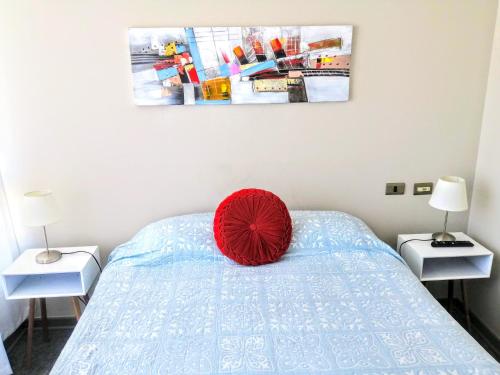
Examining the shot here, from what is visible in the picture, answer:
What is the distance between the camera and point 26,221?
6.93ft

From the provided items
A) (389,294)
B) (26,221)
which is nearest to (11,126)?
(26,221)

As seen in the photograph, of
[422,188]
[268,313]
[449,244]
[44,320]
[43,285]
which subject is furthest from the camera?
[422,188]

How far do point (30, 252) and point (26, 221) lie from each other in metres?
0.31

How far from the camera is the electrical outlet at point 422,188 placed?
2.53 meters

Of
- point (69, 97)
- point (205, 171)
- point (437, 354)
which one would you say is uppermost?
point (69, 97)

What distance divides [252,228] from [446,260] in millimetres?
1246

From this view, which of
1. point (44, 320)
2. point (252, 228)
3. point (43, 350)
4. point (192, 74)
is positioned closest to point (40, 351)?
point (43, 350)

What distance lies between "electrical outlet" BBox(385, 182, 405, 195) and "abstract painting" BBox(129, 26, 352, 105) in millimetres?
638

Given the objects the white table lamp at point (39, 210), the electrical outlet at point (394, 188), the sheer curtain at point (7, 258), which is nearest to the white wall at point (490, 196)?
the electrical outlet at point (394, 188)

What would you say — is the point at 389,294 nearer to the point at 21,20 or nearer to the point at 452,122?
the point at 452,122

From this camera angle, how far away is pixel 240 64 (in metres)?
2.27

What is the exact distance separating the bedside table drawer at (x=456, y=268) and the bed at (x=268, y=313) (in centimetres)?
35

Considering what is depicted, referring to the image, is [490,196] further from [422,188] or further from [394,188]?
[394,188]

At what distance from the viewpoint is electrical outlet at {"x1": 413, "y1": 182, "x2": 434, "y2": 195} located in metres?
2.53
